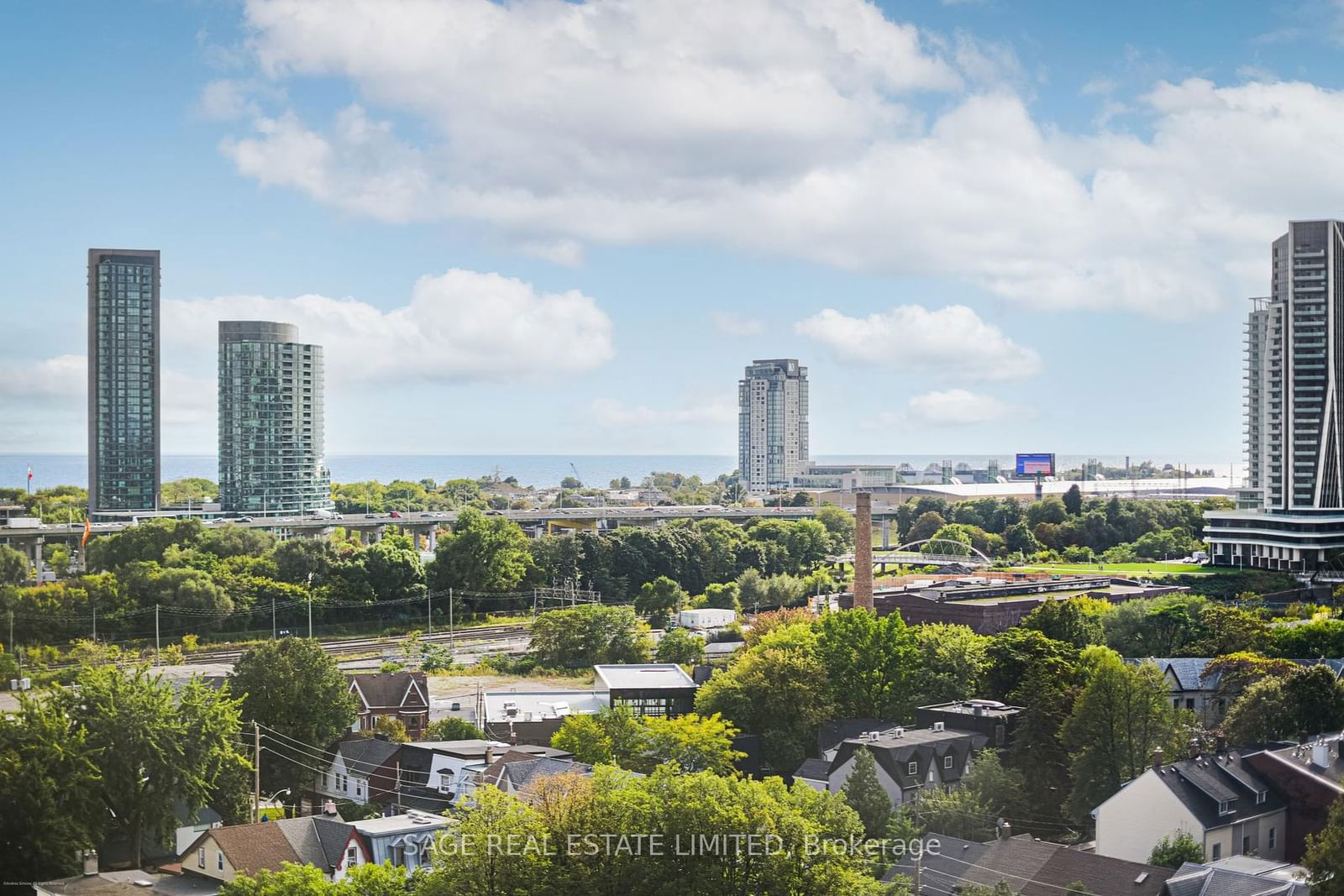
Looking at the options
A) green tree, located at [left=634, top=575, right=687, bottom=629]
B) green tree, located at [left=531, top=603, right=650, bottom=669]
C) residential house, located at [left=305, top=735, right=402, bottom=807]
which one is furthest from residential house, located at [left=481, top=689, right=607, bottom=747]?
green tree, located at [left=634, top=575, right=687, bottom=629]

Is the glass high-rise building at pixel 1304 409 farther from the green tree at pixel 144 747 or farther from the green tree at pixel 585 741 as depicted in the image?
the green tree at pixel 144 747

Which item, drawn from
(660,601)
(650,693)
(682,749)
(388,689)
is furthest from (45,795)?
(660,601)

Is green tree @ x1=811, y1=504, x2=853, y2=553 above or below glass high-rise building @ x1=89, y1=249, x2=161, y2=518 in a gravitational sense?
below

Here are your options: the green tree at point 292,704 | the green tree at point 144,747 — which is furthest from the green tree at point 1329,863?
the green tree at point 292,704

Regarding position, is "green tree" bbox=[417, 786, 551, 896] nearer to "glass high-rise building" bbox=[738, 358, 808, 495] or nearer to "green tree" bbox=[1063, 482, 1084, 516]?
"green tree" bbox=[1063, 482, 1084, 516]

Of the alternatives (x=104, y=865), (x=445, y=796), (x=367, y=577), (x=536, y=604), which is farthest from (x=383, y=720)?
(x=536, y=604)

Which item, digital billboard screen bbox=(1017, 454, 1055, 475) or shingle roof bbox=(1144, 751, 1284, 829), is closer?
shingle roof bbox=(1144, 751, 1284, 829)

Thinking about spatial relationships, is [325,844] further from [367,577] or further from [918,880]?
[367,577]
